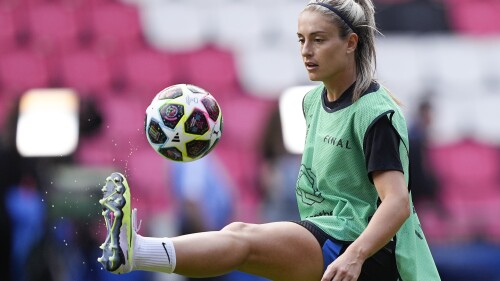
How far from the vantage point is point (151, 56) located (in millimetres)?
10219

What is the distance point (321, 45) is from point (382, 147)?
1.73 feet

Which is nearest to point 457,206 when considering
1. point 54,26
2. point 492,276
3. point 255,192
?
point 492,276

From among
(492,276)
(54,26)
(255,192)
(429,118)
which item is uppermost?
(54,26)

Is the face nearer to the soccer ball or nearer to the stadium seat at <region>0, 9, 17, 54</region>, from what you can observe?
the soccer ball

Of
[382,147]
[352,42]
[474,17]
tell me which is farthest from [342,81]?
[474,17]

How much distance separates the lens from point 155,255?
13.9 ft

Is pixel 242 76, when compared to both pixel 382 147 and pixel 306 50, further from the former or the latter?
pixel 382 147

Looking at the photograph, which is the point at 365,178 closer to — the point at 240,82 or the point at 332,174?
the point at 332,174

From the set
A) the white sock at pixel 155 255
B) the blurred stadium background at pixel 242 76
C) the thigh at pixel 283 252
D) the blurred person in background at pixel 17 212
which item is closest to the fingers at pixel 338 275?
the thigh at pixel 283 252

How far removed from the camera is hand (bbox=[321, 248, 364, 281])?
4.25m

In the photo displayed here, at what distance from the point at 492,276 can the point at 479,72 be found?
2.62m

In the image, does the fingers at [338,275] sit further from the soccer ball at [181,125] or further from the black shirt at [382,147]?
the soccer ball at [181,125]

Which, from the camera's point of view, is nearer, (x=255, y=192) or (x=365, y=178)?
(x=365, y=178)

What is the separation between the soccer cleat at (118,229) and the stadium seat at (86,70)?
5.58 m
